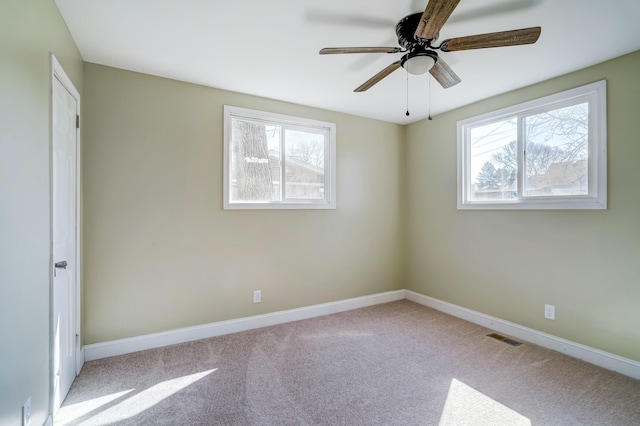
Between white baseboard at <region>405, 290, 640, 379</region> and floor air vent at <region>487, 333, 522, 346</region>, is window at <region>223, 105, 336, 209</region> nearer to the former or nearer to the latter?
white baseboard at <region>405, 290, 640, 379</region>

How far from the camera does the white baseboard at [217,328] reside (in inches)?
101

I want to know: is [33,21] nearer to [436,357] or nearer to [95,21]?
[95,21]

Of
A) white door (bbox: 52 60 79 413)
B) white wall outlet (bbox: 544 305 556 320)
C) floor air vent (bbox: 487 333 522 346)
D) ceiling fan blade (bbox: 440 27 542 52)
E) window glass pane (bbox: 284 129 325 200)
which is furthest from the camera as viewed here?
window glass pane (bbox: 284 129 325 200)

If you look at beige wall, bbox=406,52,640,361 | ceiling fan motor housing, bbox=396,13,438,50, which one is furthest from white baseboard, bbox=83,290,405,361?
ceiling fan motor housing, bbox=396,13,438,50

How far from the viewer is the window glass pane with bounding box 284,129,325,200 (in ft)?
11.6

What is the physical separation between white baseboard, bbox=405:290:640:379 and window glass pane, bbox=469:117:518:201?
4.43 ft

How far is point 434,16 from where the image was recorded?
1.48m

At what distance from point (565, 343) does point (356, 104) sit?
318cm

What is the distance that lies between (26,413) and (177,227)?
1682 mm

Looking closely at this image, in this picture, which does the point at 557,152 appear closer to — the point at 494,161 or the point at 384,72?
the point at 494,161

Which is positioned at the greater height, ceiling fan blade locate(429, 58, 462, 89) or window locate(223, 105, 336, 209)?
ceiling fan blade locate(429, 58, 462, 89)

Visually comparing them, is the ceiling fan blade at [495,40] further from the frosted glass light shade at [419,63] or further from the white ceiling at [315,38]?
the white ceiling at [315,38]

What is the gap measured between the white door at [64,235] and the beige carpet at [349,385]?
270 mm

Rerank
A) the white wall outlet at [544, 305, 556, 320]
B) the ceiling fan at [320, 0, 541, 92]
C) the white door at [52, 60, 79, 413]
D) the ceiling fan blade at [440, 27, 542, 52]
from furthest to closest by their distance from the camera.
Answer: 1. the white wall outlet at [544, 305, 556, 320]
2. the white door at [52, 60, 79, 413]
3. the ceiling fan blade at [440, 27, 542, 52]
4. the ceiling fan at [320, 0, 541, 92]
